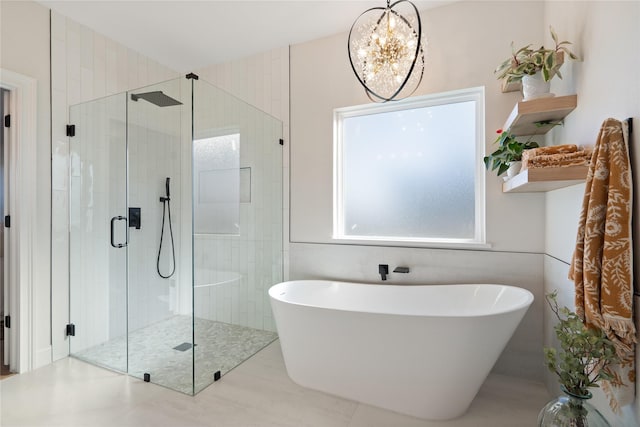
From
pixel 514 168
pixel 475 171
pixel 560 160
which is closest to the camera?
pixel 560 160

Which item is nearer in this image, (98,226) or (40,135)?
(40,135)

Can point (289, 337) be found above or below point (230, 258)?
A: below

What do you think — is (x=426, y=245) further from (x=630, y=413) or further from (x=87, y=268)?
(x=87, y=268)

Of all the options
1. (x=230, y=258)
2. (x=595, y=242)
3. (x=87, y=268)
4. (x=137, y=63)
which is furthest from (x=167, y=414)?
(x=137, y=63)

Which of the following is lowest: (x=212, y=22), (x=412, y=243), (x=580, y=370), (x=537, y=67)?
(x=580, y=370)

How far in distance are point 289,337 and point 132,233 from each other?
1572mm

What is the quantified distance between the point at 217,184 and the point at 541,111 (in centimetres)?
210

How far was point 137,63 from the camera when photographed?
3.04 metres

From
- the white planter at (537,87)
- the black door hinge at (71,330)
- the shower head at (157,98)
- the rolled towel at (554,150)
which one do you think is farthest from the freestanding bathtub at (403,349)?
the black door hinge at (71,330)

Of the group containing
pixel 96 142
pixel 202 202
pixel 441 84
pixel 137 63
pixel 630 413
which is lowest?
pixel 630 413

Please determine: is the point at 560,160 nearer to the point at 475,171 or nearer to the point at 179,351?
the point at 475,171

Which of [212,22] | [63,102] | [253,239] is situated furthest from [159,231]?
[212,22]

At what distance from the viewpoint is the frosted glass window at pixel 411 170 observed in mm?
2426

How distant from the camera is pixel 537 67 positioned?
5.52ft
